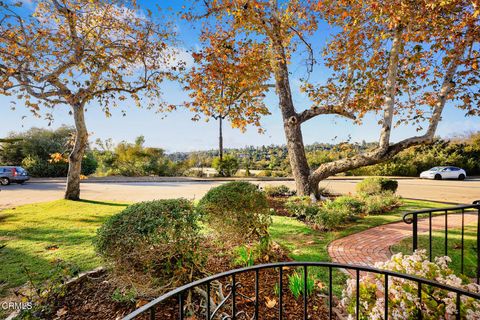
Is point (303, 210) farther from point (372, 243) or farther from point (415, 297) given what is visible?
point (415, 297)

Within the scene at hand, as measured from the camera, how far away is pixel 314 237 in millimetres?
5965

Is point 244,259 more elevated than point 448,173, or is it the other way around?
point 448,173

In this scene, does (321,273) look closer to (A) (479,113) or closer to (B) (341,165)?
(B) (341,165)

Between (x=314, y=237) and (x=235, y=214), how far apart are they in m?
2.75

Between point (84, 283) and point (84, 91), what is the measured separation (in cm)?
840

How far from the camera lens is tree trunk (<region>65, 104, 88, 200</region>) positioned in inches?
404

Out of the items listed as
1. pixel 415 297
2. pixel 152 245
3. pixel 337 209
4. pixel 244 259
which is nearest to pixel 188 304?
pixel 152 245

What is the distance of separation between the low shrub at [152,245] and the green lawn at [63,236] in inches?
77.7

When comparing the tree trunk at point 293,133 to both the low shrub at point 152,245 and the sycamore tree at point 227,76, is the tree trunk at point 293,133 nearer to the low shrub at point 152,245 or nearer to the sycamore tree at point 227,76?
the sycamore tree at point 227,76

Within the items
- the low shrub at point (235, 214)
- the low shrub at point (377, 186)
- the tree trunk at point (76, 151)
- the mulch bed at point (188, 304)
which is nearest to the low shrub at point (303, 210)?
the low shrub at point (235, 214)

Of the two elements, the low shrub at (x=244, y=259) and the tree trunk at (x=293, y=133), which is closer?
the low shrub at (x=244, y=259)

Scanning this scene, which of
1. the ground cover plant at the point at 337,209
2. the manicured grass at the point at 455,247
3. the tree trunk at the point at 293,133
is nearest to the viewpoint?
the manicured grass at the point at 455,247

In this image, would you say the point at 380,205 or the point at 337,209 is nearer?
the point at 337,209

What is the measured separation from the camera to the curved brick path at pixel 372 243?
461 centimetres
